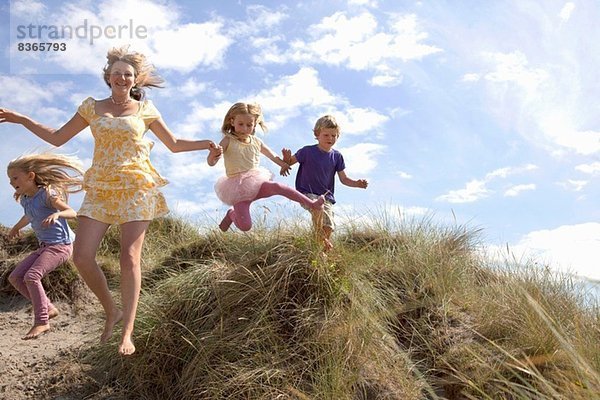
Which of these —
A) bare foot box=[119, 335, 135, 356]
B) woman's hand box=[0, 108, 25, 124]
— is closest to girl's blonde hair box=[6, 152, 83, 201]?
woman's hand box=[0, 108, 25, 124]

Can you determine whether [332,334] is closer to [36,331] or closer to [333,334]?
[333,334]

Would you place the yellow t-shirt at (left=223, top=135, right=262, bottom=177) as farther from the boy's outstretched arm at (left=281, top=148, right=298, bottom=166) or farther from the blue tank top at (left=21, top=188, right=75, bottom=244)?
the blue tank top at (left=21, top=188, right=75, bottom=244)

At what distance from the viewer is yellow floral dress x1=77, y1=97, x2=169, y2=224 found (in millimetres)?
4195

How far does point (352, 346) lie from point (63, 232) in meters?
3.12

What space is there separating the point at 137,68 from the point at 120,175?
937mm

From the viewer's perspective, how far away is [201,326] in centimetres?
465

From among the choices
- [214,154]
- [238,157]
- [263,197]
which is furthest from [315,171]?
[214,154]

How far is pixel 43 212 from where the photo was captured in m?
5.73

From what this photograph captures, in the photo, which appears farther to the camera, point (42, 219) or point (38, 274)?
point (42, 219)

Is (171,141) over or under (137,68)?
under

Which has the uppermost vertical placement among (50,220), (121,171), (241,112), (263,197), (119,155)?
(241,112)

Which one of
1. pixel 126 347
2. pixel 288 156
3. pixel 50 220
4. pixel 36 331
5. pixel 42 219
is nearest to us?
pixel 126 347

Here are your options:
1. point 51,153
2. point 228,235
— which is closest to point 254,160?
point 228,235

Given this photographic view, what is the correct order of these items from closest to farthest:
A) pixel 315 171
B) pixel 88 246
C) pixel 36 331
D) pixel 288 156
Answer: pixel 88 246, pixel 36 331, pixel 288 156, pixel 315 171
